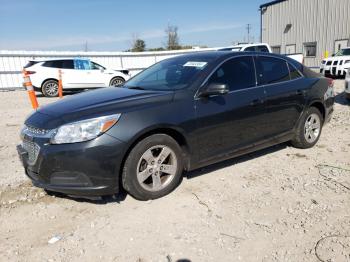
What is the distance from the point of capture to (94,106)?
12.0 feet

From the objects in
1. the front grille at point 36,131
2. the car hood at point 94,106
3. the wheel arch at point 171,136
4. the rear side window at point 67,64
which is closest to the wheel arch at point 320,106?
the wheel arch at point 171,136

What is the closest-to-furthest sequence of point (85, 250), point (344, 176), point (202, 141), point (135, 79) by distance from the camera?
point (85, 250)
point (202, 141)
point (344, 176)
point (135, 79)

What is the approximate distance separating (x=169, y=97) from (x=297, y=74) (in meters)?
2.50

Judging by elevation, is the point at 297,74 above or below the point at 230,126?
above

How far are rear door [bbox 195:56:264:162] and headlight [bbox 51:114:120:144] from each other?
1.17 metres

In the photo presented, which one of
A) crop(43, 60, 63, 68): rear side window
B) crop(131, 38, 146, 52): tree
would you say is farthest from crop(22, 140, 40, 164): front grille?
crop(131, 38, 146, 52): tree

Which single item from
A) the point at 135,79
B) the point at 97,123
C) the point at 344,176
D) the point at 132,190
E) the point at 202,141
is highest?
the point at 135,79

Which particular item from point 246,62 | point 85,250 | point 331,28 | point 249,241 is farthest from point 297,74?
point 331,28

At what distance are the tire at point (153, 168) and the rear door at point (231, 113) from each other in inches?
15.0

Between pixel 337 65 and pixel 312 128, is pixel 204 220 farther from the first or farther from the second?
pixel 337 65

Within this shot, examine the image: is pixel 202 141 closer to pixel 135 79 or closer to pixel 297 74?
pixel 135 79

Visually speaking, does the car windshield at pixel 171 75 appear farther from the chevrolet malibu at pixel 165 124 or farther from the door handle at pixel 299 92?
the door handle at pixel 299 92

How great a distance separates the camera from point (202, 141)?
4.02 metres

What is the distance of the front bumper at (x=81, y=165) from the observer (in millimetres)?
3299
